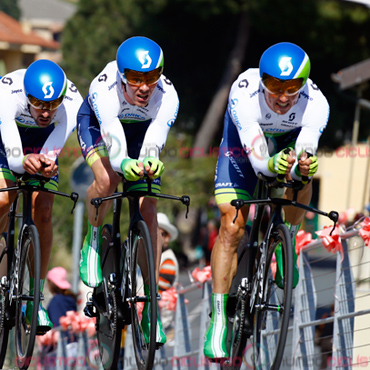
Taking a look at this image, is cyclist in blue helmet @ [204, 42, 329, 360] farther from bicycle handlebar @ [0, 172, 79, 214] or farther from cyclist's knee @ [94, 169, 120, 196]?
bicycle handlebar @ [0, 172, 79, 214]

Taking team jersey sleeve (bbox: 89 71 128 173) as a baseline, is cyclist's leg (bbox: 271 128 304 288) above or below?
below

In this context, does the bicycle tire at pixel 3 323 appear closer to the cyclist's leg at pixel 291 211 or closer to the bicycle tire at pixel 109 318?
the bicycle tire at pixel 109 318

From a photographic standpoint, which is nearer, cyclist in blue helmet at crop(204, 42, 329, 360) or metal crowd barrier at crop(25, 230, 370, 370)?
cyclist in blue helmet at crop(204, 42, 329, 360)

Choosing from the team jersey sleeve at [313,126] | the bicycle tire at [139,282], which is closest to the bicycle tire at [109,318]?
the bicycle tire at [139,282]

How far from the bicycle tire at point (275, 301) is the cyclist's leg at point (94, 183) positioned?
1398 millimetres

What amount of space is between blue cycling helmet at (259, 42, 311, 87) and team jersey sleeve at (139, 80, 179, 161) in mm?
889

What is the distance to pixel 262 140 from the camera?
580 cm

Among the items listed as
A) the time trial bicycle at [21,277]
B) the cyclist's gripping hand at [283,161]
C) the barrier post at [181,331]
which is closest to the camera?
the cyclist's gripping hand at [283,161]

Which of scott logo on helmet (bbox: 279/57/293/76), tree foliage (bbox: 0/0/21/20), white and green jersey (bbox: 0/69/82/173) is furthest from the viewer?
tree foliage (bbox: 0/0/21/20)

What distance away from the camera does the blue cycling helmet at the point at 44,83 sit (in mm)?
6164

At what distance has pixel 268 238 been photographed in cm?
584

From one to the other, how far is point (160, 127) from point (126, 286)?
47.9 inches

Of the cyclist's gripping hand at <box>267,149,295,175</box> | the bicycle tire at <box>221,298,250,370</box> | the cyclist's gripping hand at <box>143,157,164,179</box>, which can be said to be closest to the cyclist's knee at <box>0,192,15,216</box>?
the cyclist's gripping hand at <box>143,157,164,179</box>

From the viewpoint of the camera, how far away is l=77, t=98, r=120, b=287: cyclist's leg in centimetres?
644
